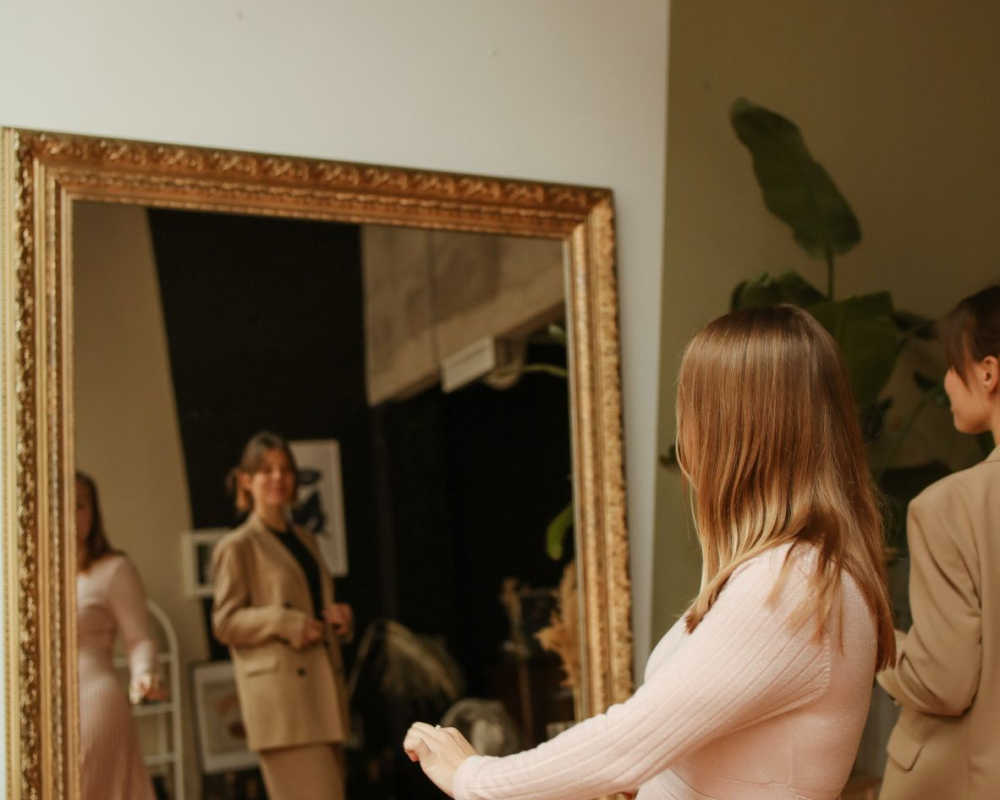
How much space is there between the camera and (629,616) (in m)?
2.77

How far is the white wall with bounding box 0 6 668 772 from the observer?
2416 millimetres

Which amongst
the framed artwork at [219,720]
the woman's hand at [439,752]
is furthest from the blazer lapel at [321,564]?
the woman's hand at [439,752]

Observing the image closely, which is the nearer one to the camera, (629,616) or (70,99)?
(70,99)

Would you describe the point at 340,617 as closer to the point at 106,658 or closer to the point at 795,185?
the point at 106,658

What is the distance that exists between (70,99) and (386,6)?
2.42 ft

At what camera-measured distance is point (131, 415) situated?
2.35 metres

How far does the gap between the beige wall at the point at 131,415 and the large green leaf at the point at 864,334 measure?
1492 mm

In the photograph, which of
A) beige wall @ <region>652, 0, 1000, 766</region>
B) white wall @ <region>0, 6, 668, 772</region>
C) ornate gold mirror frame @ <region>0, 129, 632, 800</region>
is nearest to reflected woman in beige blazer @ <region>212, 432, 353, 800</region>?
ornate gold mirror frame @ <region>0, 129, 632, 800</region>

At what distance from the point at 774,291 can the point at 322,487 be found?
1198mm

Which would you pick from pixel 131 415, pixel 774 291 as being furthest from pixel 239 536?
pixel 774 291

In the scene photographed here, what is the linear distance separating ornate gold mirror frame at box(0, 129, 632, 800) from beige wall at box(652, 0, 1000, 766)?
7.4 inches

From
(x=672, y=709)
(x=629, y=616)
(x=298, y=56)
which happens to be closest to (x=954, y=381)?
(x=629, y=616)

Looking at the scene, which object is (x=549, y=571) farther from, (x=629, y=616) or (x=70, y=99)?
(x=70, y=99)

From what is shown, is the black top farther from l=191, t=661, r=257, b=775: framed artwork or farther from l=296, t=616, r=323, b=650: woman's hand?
l=191, t=661, r=257, b=775: framed artwork
